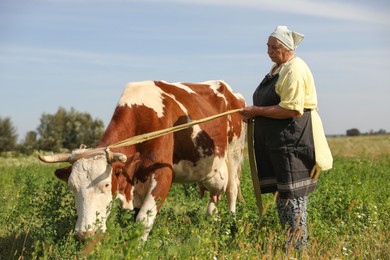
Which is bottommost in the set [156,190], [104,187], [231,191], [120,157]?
[231,191]

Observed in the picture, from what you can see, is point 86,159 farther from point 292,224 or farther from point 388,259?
point 388,259

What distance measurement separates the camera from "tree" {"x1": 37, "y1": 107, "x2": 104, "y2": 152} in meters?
60.3

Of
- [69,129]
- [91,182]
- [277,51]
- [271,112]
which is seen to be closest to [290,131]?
[271,112]

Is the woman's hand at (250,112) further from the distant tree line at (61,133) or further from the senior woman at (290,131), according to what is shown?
the distant tree line at (61,133)

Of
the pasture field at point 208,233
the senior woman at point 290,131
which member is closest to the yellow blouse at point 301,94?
the senior woman at point 290,131

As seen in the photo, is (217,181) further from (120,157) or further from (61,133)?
(61,133)

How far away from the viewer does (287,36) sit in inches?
248

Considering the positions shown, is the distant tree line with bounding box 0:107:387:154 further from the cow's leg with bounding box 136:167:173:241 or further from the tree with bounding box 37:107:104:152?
the cow's leg with bounding box 136:167:173:241

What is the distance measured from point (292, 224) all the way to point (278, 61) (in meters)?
1.81

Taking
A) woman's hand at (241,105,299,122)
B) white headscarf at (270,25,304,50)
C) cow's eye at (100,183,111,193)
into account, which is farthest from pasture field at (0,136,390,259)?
white headscarf at (270,25,304,50)

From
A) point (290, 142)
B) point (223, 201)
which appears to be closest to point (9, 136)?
point (223, 201)

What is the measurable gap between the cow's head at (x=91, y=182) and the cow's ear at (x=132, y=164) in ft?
1.82

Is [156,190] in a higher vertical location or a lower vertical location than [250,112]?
lower

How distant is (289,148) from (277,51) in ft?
3.49
